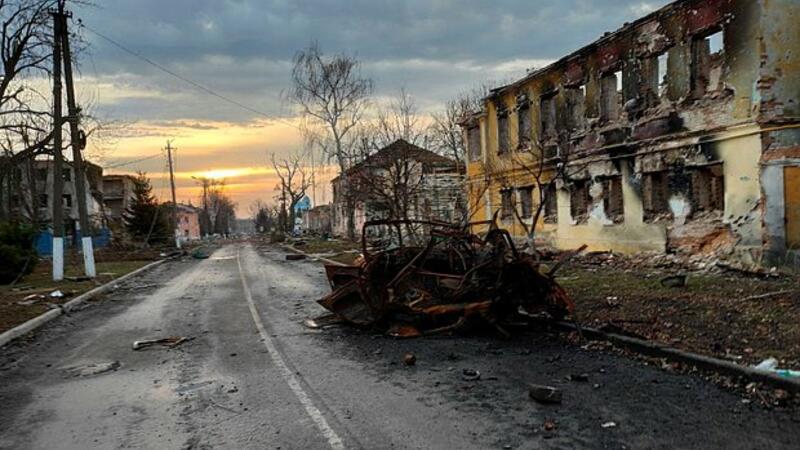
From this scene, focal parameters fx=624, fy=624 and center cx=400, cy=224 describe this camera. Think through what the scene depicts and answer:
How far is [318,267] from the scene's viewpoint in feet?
88.8

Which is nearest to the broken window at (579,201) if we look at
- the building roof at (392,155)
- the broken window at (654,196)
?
the broken window at (654,196)

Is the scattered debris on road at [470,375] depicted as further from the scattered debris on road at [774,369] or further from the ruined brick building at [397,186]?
the ruined brick building at [397,186]

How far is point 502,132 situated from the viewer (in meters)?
27.1

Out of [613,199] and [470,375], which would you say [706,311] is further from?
[613,199]

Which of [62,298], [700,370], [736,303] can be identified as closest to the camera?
[700,370]

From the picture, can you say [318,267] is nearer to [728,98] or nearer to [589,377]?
[728,98]

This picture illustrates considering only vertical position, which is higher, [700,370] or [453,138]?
[453,138]

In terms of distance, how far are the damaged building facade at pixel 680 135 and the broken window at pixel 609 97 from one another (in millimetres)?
38

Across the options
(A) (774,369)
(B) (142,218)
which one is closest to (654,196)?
(A) (774,369)

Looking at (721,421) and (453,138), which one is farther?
(453,138)

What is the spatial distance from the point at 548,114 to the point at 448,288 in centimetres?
1554

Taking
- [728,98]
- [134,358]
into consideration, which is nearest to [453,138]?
[728,98]

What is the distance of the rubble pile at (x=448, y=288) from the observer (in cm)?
934

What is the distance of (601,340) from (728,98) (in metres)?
9.30
